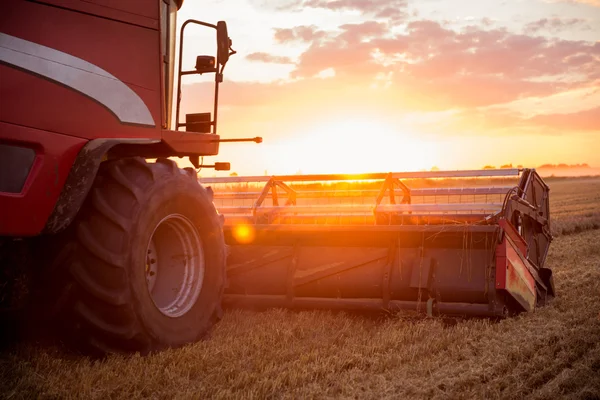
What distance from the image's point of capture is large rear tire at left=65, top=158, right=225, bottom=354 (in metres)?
3.80

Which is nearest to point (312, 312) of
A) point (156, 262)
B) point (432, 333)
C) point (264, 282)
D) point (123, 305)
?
point (264, 282)

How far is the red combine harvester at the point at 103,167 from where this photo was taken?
3475mm

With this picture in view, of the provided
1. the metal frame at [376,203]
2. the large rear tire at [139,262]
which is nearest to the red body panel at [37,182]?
the large rear tire at [139,262]

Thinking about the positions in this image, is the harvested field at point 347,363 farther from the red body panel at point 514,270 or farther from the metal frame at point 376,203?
the metal frame at point 376,203

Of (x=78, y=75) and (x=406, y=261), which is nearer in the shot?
(x=78, y=75)

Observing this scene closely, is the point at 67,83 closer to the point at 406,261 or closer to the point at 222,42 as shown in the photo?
the point at 222,42

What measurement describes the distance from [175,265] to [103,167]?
1.06 meters

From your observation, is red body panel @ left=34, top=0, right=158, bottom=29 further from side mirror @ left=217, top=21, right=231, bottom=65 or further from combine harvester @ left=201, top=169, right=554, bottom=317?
combine harvester @ left=201, top=169, right=554, bottom=317

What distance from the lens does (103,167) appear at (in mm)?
4062

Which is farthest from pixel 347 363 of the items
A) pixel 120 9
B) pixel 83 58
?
pixel 120 9

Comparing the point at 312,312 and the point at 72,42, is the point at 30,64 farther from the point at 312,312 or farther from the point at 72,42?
the point at 312,312

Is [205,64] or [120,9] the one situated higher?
[120,9]

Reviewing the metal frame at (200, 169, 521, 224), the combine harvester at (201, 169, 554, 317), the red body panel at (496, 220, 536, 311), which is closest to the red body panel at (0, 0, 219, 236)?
the combine harvester at (201, 169, 554, 317)

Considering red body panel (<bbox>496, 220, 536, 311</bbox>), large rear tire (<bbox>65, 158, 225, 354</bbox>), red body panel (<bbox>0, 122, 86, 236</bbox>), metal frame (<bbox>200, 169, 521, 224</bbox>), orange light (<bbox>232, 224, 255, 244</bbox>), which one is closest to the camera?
red body panel (<bbox>0, 122, 86, 236</bbox>)
